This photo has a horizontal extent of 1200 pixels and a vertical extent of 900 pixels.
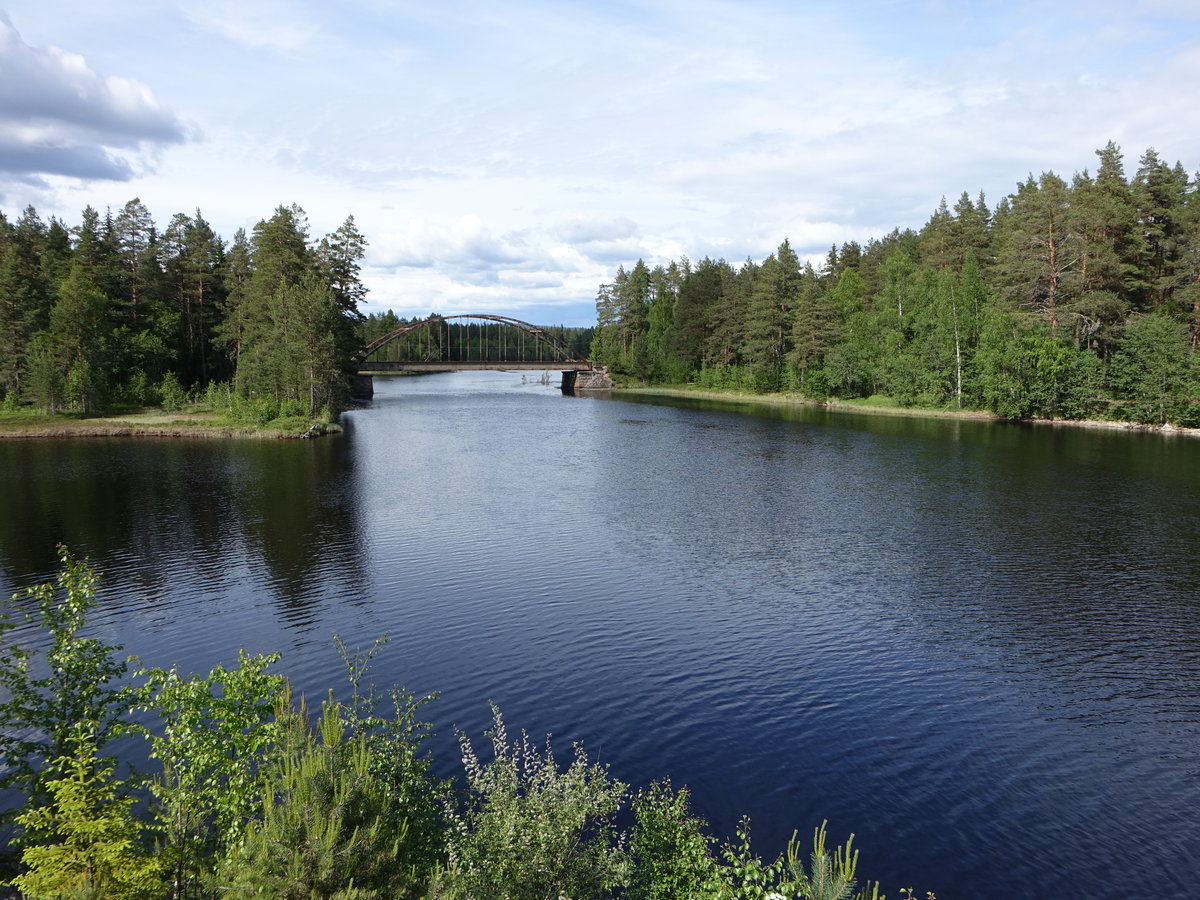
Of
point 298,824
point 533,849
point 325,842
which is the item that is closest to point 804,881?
point 533,849

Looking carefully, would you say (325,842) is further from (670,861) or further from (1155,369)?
(1155,369)

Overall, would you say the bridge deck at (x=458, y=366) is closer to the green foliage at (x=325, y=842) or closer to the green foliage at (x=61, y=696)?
the green foliage at (x=61, y=696)

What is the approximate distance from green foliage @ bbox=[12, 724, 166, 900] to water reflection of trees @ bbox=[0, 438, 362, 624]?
1675 centimetres

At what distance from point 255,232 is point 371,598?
83209 mm

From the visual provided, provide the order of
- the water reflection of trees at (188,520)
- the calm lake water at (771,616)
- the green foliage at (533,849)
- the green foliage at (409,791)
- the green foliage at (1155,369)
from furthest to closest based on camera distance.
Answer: the green foliage at (1155,369), the water reflection of trees at (188,520), the calm lake water at (771,616), the green foliage at (409,791), the green foliage at (533,849)

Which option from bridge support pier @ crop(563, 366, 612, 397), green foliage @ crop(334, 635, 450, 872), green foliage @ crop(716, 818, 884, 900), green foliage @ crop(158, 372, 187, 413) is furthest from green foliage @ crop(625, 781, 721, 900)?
bridge support pier @ crop(563, 366, 612, 397)

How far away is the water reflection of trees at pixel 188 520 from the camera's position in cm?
3078

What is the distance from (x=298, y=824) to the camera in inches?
348

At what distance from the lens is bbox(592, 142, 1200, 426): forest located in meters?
78.2

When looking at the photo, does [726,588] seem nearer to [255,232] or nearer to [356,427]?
[356,427]

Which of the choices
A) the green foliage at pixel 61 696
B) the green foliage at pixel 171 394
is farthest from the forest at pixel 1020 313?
the green foliage at pixel 61 696

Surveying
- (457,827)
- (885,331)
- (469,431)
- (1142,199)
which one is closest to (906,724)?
(457,827)

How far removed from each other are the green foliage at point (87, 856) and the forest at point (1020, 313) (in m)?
88.3

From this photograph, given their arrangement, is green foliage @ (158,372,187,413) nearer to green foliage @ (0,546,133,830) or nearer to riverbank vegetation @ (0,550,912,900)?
riverbank vegetation @ (0,550,912,900)
